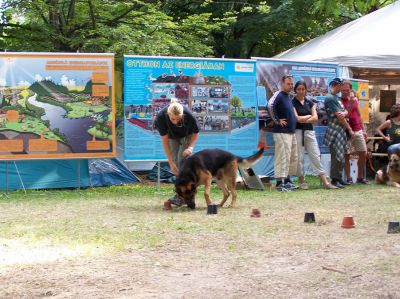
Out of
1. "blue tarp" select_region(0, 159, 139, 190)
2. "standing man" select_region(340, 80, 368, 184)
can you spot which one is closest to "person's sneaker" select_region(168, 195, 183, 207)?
"blue tarp" select_region(0, 159, 139, 190)

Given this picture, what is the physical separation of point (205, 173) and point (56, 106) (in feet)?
11.2

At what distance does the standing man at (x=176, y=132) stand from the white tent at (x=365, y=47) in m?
5.97

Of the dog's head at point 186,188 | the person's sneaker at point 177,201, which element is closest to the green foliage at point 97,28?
the person's sneaker at point 177,201

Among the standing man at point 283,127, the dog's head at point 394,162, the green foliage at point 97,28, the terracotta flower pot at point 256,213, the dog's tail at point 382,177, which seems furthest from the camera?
the green foliage at point 97,28

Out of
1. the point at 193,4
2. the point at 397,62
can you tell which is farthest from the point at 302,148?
the point at 193,4

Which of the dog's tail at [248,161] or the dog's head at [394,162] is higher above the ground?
the dog's tail at [248,161]

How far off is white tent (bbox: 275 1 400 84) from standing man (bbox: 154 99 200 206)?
19.6 ft

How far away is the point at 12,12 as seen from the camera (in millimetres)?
16391

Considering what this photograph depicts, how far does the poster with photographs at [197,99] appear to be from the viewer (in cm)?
1084

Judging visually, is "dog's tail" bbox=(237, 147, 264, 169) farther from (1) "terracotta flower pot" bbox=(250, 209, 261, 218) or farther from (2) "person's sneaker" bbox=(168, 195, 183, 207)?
(1) "terracotta flower pot" bbox=(250, 209, 261, 218)

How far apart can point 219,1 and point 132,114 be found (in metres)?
10.7

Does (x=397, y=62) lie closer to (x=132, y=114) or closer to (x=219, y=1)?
(x=132, y=114)

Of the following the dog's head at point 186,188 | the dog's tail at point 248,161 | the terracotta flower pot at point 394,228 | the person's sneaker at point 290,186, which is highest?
the dog's tail at point 248,161

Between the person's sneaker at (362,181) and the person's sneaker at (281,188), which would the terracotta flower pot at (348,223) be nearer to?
the person's sneaker at (281,188)
